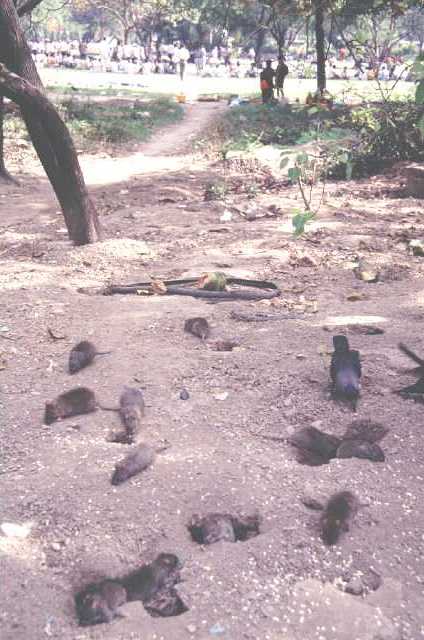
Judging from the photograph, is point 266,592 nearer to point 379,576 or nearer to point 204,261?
point 379,576

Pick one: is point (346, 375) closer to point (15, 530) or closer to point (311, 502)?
point (311, 502)

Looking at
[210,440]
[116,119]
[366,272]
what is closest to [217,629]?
[210,440]

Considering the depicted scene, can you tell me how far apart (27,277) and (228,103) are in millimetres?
15009

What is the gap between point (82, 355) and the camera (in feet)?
10.7

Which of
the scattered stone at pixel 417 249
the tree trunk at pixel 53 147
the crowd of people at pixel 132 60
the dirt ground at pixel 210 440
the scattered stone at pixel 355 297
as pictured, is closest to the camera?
the dirt ground at pixel 210 440

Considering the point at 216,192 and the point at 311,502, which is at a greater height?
the point at 216,192

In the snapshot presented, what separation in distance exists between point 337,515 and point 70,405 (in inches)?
51.1

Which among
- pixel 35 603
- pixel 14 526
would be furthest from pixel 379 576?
pixel 14 526

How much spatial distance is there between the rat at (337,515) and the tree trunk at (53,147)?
3.86 metres

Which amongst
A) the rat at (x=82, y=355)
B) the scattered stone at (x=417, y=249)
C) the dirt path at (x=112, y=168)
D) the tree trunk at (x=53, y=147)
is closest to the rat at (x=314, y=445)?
the rat at (x=82, y=355)

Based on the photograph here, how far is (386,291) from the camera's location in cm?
434

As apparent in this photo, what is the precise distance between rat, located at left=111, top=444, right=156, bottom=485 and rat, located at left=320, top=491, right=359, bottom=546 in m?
0.69

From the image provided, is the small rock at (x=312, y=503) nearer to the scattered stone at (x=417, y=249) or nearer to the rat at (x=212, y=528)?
the rat at (x=212, y=528)

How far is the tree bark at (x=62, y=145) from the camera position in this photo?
469cm
